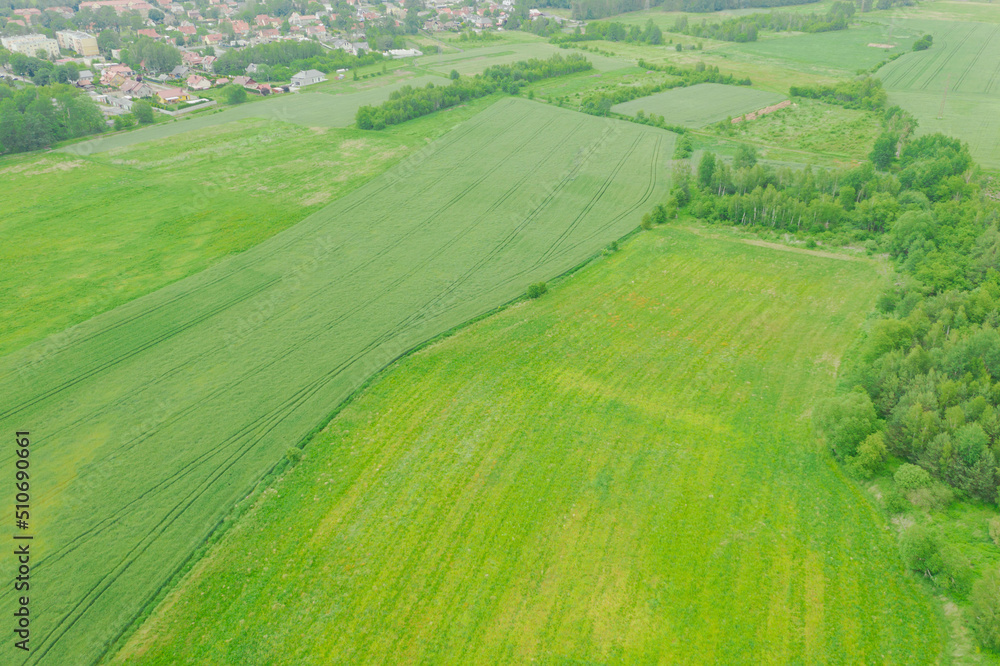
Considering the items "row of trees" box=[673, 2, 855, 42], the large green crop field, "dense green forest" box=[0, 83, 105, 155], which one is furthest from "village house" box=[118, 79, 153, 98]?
"row of trees" box=[673, 2, 855, 42]

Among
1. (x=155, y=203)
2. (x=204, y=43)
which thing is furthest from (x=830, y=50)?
(x=204, y=43)

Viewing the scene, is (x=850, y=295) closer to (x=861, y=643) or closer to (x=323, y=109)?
(x=861, y=643)

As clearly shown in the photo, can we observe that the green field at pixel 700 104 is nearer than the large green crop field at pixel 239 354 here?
No

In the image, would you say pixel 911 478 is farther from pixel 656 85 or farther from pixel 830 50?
pixel 830 50

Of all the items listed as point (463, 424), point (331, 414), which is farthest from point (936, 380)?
point (331, 414)

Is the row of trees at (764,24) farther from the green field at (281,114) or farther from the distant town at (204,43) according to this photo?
the green field at (281,114)

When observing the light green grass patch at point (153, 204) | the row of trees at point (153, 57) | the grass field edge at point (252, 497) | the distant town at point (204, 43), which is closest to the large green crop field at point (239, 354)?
the grass field edge at point (252, 497)

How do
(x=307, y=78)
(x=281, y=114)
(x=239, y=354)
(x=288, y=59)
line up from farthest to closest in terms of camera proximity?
(x=288, y=59)
(x=307, y=78)
(x=281, y=114)
(x=239, y=354)
